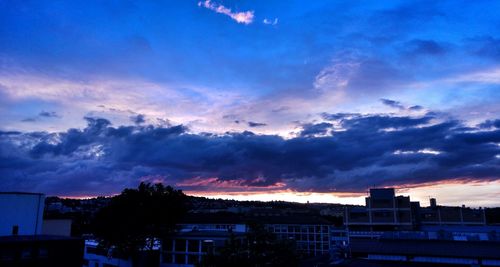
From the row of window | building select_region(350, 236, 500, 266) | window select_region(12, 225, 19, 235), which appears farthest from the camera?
the row of window

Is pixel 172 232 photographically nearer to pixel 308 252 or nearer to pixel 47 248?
pixel 47 248

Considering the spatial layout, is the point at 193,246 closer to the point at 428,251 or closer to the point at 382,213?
the point at 428,251

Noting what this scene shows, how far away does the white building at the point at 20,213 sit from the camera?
71688 millimetres

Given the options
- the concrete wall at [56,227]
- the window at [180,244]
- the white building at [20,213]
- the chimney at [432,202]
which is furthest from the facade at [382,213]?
the white building at [20,213]

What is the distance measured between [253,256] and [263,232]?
2.54 m

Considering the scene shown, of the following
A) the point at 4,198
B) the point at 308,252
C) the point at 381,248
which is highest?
the point at 4,198

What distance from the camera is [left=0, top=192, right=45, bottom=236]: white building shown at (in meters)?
71.7

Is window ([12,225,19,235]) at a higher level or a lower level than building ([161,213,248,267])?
higher

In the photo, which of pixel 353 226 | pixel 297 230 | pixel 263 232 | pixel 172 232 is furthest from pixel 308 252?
pixel 263 232

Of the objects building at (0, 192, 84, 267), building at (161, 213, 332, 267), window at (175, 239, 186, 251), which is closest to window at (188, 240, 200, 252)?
building at (161, 213, 332, 267)

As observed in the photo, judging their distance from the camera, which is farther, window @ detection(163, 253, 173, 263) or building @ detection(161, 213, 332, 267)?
window @ detection(163, 253, 173, 263)

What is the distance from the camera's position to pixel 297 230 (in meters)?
117

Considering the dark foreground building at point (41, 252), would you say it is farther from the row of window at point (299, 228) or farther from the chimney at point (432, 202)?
the chimney at point (432, 202)

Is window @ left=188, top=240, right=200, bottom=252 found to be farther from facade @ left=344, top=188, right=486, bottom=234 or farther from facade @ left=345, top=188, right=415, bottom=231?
facade @ left=345, top=188, right=415, bottom=231
